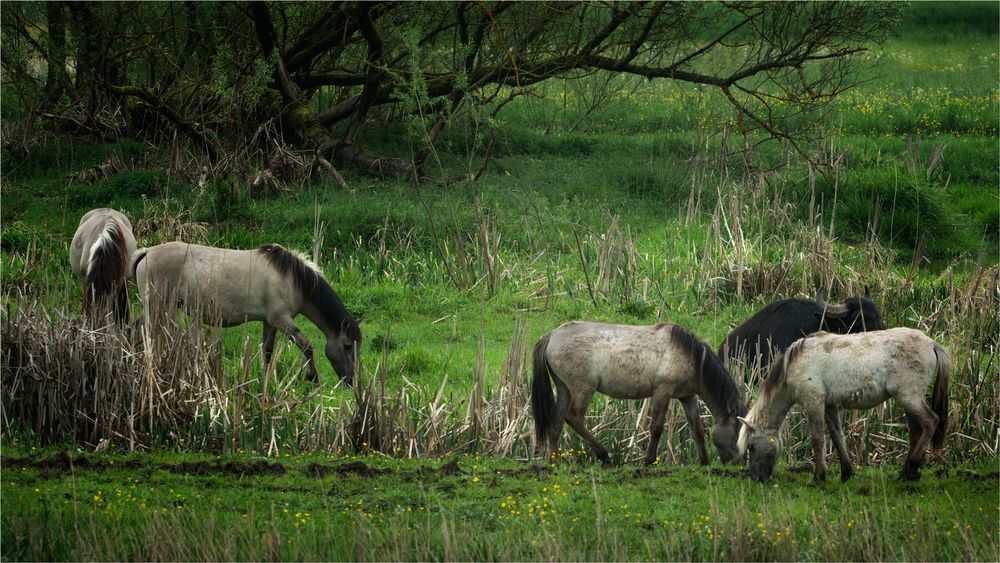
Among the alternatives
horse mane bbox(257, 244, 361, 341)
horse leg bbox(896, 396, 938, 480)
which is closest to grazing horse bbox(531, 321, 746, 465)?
horse leg bbox(896, 396, 938, 480)

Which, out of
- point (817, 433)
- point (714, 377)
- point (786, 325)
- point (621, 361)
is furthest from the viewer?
point (786, 325)

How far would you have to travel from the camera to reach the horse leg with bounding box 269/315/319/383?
11.9 meters

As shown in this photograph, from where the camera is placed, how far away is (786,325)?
11.1 metres

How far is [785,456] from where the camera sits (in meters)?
9.68

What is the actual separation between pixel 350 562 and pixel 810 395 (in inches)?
139

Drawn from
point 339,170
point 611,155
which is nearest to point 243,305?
point 339,170

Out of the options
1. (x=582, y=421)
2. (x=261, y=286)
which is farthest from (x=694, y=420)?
(x=261, y=286)

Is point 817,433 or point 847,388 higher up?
point 847,388

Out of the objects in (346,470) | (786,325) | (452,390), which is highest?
(786,325)

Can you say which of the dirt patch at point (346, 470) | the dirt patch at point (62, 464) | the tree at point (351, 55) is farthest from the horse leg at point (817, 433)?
the tree at point (351, 55)

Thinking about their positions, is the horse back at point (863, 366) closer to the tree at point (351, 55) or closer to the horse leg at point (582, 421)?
the horse leg at point (582, 421)

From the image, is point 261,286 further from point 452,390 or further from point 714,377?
point 714,377

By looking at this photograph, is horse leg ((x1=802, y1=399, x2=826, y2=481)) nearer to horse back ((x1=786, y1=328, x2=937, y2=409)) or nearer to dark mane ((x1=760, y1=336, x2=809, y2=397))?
horse back ((x1=786, y1=328, x2=937, y2=409))

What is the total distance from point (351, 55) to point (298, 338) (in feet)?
33.5
